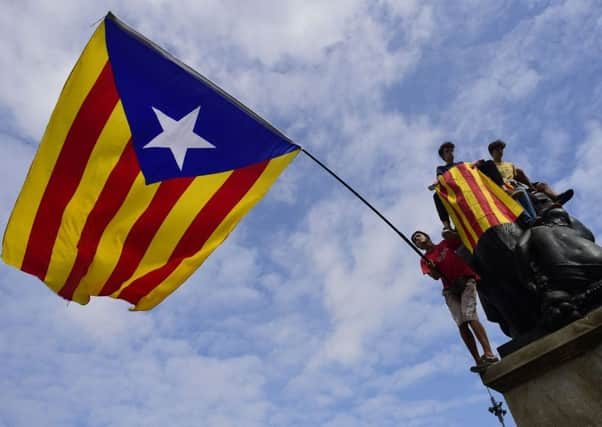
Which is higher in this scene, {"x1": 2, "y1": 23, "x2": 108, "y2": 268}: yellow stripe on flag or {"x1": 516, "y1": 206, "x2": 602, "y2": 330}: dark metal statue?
{"x1": 2, "y1": 23, "x2": 108, "y2": 268}: yellow stripe on flag

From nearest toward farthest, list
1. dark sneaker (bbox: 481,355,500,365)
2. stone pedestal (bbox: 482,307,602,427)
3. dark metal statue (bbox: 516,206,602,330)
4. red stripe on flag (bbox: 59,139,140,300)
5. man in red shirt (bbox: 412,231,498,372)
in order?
stone pedestal (bbox: 482,307,602,427)
dark metal statue (bbox: 516,206,602,330)
dark sneaker (bbox: 481,355,500,365)
man in red shirt (bbox: 412,231,498,372)
red stripe on flag (bbox: 59,139,140,300)

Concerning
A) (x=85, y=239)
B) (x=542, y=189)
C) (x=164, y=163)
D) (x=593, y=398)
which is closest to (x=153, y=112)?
(x=164, y=163)

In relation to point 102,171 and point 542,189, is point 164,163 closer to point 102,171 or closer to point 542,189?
point 102,171

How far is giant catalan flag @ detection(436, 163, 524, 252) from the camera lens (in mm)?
5066

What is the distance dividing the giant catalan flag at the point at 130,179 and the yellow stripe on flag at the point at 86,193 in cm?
1

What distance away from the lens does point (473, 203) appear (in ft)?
17.0

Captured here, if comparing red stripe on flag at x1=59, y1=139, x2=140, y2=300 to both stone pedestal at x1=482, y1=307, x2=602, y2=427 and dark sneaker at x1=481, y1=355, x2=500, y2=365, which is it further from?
stone pedestal at x1=482, y1=307, x2=602, y2=427

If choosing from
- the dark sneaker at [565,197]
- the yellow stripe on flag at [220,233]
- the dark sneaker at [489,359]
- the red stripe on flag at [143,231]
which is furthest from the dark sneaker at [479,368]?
the red stripe on flag at [143,231]

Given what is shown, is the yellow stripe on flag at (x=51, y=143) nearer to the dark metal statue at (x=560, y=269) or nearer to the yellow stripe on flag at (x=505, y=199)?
the yellow stripe on flag at (x=505, y=199)

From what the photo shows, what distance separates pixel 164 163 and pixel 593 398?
4880 mm

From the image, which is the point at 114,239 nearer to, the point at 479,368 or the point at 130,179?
the point at 130,179

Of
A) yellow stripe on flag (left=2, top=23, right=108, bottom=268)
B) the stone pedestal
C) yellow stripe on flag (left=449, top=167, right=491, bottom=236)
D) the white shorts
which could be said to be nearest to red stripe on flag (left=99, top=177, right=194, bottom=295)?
yellow stripe on flag (left=2, top=23, right=108, bottom=268)

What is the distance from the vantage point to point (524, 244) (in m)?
4.72

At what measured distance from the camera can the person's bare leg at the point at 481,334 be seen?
512cm
